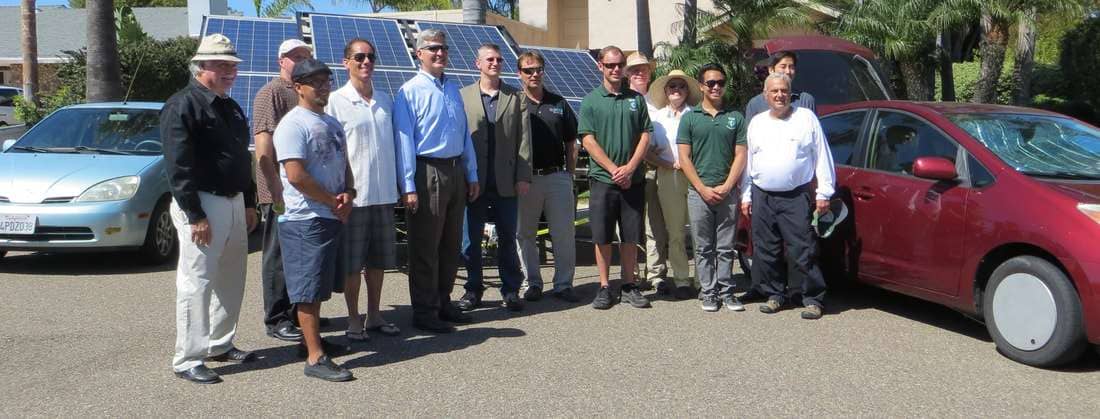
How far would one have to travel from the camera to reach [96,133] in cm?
945

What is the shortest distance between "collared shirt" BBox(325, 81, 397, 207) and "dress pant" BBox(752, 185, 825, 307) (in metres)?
2.70

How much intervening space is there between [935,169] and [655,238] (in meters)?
2.40

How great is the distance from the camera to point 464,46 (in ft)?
37.4

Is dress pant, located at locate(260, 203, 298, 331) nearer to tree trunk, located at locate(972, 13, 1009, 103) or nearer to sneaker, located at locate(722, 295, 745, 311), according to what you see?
sneaker, located at locate(722, 295, 745, 311)

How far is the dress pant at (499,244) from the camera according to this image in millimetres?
7121

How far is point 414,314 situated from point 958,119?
3.77 m

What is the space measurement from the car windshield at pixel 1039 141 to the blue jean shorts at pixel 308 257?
4006 mm

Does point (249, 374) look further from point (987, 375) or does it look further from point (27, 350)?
point (987, 375)

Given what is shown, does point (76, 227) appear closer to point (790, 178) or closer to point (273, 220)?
point (273, 220)

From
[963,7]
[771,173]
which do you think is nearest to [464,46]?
[771,173]

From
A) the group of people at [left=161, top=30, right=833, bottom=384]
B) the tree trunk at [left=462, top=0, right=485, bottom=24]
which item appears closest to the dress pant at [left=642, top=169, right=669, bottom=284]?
the group of people at [left=161, top=30, right=833, bottom=384]

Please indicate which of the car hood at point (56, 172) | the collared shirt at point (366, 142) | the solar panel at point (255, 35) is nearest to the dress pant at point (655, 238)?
the collared shirt at point (366, 142)

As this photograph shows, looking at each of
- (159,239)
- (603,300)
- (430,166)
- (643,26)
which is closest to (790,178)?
(603,300)

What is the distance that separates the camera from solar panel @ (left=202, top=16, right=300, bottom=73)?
32.8ft
